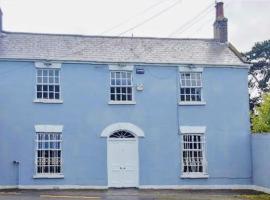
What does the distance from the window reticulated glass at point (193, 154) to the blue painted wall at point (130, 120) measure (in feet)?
1.13

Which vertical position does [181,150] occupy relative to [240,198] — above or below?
above

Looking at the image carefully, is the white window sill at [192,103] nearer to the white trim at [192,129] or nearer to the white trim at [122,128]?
the white trim at [192,129]

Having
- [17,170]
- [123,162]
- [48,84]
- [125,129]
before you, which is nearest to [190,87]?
[125,129]

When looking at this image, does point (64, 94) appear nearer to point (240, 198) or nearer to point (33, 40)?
point (33, 40)

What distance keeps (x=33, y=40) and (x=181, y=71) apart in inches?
304

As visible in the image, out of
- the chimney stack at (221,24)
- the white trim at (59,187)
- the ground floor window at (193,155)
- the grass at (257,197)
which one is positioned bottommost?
the grass at (257,197)

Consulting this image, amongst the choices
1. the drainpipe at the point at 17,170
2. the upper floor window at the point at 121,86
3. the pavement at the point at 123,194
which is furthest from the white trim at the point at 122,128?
the drainpipe at the point at 17,170

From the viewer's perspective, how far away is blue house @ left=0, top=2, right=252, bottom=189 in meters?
24.4

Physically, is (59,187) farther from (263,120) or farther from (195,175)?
(263,120)

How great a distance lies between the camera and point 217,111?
2633 centimetres

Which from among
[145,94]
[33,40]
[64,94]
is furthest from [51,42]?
[145,94]

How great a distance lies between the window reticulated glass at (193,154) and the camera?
25609 mm

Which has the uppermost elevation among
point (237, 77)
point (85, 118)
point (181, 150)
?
point (237, 77)

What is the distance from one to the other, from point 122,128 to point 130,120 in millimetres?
581
